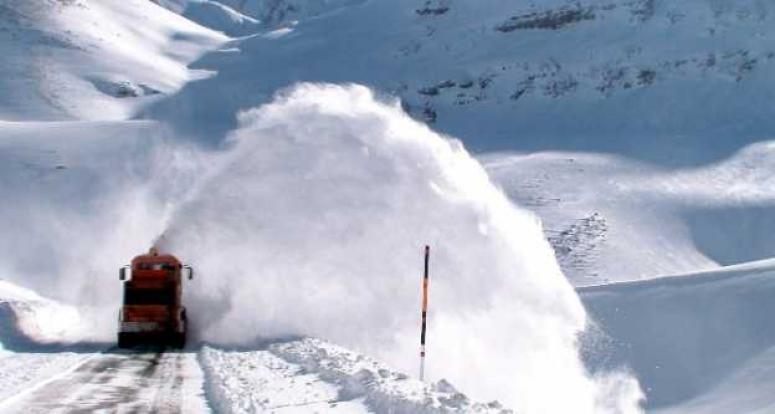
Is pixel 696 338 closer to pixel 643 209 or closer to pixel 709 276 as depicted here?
pixel 709 276

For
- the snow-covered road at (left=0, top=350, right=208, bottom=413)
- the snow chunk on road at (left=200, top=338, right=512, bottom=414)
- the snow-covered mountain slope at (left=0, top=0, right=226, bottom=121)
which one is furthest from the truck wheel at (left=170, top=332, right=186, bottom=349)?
the snow-covered mountain slope at (left=0, top=0, right=226, bottom=121)

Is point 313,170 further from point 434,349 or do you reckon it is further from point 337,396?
point 337,396

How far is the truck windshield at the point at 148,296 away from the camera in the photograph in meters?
26.1

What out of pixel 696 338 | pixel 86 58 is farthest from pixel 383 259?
pixel 86 58

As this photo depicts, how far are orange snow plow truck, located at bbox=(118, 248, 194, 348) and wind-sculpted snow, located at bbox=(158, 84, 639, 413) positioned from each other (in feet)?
3.46

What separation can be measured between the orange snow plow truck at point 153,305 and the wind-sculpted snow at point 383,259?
1055 mm

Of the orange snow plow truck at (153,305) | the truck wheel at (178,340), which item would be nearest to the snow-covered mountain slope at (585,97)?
the orange snow plow truck at (153,305)

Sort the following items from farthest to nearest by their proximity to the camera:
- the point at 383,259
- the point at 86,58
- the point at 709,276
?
1. the point at 86,58
2. the point at 383,259
3. the point at 709,276

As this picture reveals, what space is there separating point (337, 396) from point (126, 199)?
159ft

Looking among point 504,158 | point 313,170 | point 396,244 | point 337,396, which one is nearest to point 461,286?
point 396,244

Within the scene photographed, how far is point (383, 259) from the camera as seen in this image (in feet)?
93.2

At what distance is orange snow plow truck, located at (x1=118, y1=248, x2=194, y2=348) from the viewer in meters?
25.4

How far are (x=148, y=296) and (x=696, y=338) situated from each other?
37.9 ft

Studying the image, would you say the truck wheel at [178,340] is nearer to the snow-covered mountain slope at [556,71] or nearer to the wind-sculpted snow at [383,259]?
the wind-sculpted snow at [383,259]
